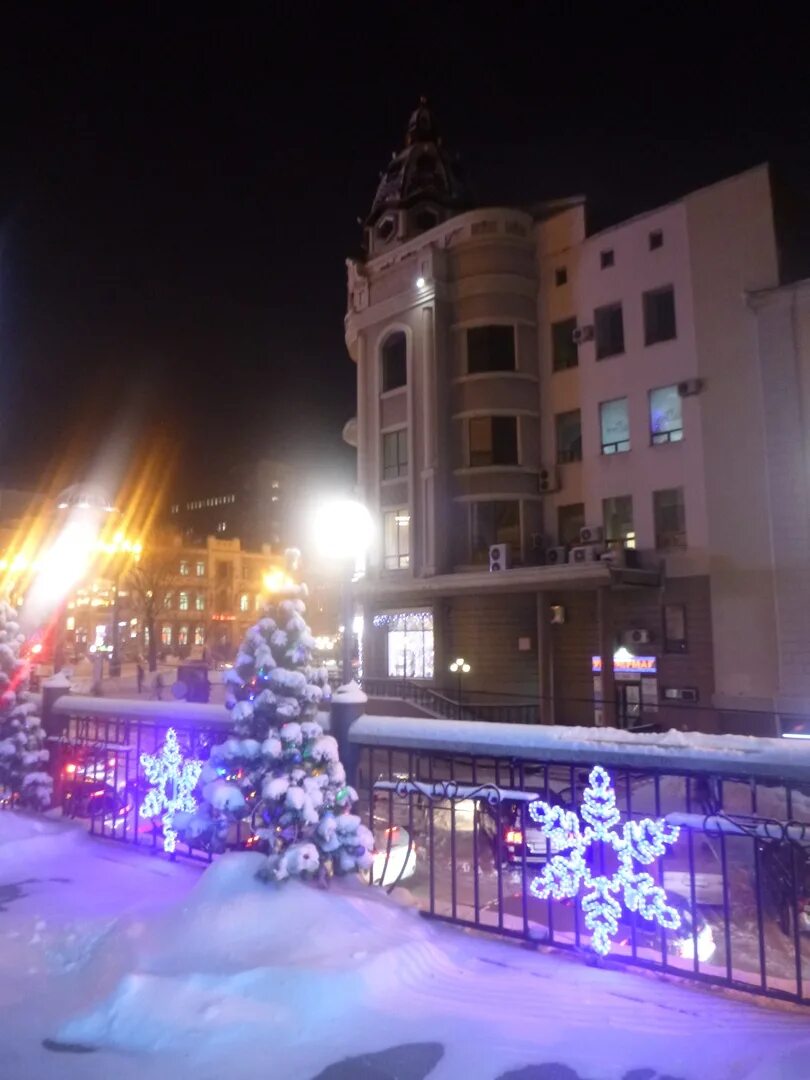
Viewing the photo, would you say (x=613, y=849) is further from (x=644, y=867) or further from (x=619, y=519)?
(x=619, y=519)

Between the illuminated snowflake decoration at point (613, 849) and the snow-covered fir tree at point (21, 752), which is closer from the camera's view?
the illuminated snowflake decoration at point (613, 849)

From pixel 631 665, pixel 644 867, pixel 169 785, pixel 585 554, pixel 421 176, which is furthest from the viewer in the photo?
pixel 421 176

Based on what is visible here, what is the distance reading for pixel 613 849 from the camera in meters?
4.63

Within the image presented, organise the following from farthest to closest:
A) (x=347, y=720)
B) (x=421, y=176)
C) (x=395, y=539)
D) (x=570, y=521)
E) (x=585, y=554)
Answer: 1. (x=421, y=176)
2. (x=395, y=539)
3. (x=570, y=521)
4. (x=585, y=554)
5. (x=347, y=720)

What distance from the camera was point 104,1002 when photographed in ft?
13.0

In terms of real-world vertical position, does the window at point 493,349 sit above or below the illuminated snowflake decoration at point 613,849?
above

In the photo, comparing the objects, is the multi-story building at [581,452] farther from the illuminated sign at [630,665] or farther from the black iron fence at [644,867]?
the black iron fence at [644,867]

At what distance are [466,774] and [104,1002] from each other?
1442 cm

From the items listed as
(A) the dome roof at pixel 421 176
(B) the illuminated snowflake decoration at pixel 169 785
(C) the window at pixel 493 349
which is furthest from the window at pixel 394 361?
(B) the illuminated snowflake decoration at pixel 169 785

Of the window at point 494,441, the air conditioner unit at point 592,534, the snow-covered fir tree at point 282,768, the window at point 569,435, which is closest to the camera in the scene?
the snow-covered fir tree at point 282,768

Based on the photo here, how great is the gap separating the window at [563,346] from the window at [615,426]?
2441 mm

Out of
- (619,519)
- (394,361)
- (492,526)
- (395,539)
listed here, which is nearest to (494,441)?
(492,526)

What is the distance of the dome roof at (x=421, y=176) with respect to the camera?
32156mm

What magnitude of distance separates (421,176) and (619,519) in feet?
57.4
